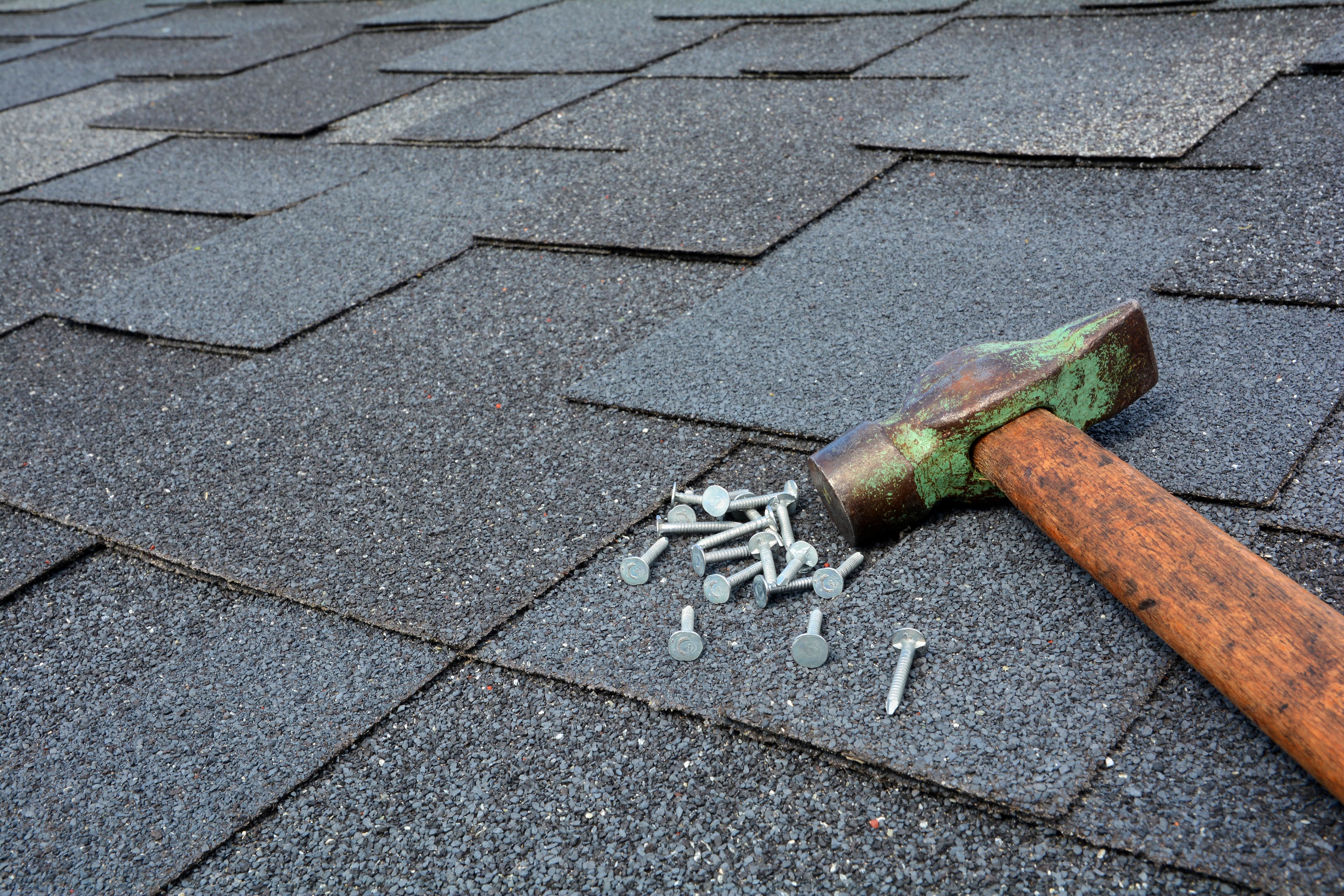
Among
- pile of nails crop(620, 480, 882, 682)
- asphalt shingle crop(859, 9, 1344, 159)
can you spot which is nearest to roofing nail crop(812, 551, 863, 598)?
pile of nails crop(620, 480, 882, 682)

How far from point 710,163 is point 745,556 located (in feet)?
8.58

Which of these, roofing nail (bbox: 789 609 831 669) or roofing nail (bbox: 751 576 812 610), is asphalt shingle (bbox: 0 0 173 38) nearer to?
roofing nail (bbox: 751 576 812 610)

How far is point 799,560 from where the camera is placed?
7.39 ft

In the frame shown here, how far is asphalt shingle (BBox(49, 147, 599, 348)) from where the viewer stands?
153 inches

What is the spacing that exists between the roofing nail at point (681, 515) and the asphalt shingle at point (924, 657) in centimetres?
5

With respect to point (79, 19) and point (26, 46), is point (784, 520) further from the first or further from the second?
point (79, 19)

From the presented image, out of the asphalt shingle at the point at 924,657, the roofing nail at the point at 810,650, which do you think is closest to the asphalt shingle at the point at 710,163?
the asphalt shingle at the point at 924,657

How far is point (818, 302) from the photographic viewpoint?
3311mm

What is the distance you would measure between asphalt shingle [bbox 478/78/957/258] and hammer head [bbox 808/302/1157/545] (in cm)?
162

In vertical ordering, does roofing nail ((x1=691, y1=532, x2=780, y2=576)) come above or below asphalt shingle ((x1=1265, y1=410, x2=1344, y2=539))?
below

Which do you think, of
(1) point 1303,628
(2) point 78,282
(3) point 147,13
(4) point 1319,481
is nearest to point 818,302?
(4) point 1319,481

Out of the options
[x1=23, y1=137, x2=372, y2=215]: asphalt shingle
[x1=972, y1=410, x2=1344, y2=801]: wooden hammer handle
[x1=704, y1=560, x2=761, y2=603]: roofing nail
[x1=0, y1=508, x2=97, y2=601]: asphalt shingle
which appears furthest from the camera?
[x1=23, y1=137, x2=372, y2=215]: asphalt shingle

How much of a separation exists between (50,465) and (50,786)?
4.66 feet

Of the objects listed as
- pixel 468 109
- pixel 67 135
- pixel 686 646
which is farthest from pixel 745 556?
pixel 67 135
